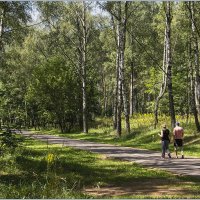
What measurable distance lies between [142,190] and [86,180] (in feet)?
8.11

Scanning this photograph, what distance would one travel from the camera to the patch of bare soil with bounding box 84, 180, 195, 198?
38.5 ft

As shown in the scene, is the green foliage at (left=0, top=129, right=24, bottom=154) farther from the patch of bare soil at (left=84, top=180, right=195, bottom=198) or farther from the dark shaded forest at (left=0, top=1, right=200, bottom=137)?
the dark shaded forest at (left=0, top=1, right=200, bottom=137)

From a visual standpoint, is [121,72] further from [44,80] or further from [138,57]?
[138,57]

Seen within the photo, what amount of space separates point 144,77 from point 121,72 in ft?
105

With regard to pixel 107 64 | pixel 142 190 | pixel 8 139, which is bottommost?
pixel 142 190

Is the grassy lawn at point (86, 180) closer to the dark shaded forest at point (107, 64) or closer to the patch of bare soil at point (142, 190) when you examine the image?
the patch of bare soil at point (142, 190)

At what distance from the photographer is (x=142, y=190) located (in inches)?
485

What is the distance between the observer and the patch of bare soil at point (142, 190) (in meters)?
11.7

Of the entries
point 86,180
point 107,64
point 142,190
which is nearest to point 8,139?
point 86,180

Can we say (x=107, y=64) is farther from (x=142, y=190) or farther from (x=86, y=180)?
(x=142, y=190)

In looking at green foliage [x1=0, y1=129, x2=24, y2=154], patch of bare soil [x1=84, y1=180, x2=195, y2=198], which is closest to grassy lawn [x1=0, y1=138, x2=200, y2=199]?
patch of bare soil [x1=84, y1=180, x2=195, y2=198]

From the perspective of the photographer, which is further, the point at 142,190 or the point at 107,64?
the point at 107,64

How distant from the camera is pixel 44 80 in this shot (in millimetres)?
51656

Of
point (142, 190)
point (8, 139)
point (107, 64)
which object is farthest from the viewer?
point (107, 64)
